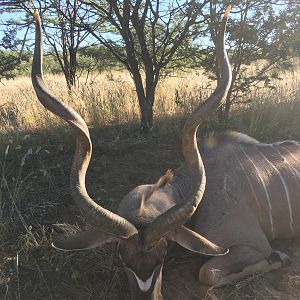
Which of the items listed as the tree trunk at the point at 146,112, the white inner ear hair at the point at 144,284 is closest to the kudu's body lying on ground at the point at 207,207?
the white inner ear hair at the point at 144,284

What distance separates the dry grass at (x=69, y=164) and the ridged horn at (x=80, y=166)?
63cm

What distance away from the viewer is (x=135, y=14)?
5.52 metres

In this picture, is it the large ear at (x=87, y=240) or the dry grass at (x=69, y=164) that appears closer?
the large ear at (x=87, y=240)

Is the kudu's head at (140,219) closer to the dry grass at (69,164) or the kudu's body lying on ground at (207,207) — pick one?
the kudu's body lying on ground at (207,207)

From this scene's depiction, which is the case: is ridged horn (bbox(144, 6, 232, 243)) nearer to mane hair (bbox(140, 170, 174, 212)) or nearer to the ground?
mane hair (bbox(140, 170, 174, 212))

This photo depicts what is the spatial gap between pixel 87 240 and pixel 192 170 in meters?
0.76

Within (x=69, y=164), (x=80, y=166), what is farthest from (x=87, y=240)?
(x=69, y=164)

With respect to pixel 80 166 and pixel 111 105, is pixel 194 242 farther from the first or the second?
pixel 111 105

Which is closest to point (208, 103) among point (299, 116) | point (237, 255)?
point (237, 255)

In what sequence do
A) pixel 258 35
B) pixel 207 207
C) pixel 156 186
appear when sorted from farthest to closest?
pixel 258 35 < pixel 207 207 < pixel 156 186

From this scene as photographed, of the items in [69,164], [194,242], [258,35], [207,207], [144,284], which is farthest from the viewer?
[258,35]

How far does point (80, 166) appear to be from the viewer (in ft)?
8.79

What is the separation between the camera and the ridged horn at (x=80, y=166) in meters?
2.53

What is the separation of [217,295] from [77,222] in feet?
4.48
